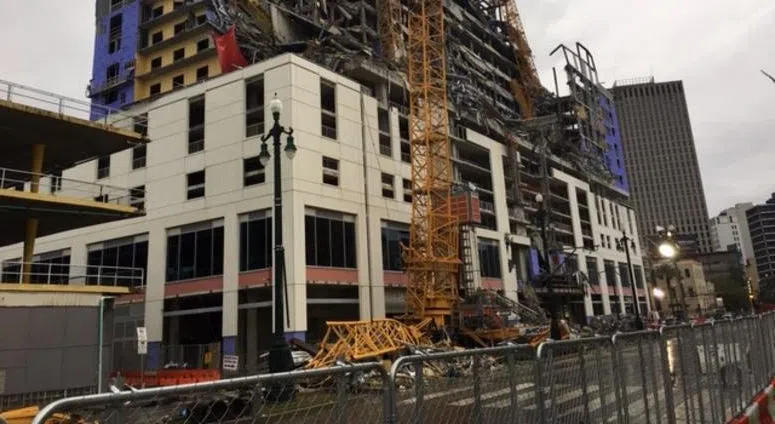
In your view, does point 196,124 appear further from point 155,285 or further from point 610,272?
point 610,272

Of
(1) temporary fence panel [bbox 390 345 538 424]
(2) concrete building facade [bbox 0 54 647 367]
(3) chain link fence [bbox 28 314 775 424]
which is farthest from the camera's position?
(2) concrete building facade [bbox 0 54 647 367]

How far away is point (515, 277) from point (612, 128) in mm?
64528

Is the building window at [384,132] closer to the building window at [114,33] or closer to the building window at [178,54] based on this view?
the building window at [178,54]

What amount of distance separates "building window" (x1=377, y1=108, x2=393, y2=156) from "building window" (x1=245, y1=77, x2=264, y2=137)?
9.46 meters

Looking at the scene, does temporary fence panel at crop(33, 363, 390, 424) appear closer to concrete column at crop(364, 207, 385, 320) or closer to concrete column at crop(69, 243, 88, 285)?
concrete column at crop(364, 207, 385, 320)

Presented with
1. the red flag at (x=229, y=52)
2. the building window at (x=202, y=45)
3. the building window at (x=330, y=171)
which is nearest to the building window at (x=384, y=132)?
the building window at (x=330, y=171)

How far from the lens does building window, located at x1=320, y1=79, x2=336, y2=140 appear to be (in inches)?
1583

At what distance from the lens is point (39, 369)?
20922mm

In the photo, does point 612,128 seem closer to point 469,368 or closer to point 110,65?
point 110,65

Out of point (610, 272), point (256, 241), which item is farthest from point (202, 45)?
point (610, 272)

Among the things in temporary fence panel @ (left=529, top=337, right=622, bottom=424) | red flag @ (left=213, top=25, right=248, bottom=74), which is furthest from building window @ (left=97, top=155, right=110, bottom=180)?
temporary fence panel @ (left=529, top=337, right=622, bottom=424)

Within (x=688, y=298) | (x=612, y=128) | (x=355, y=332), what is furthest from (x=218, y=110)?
(x=688, y=298)

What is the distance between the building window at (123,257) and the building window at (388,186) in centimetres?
1781

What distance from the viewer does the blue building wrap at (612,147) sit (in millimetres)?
104500
